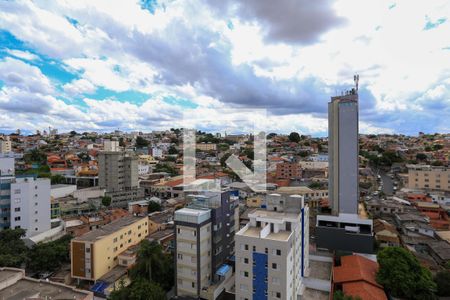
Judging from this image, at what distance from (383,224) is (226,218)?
12596 mm

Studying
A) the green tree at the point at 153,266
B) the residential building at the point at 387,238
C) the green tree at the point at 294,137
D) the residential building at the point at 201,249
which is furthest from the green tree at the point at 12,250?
the green tree at the point at 294,137

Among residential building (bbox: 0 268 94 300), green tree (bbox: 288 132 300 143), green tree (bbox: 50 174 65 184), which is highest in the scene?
green tree (bbox: 288 132 300 143)

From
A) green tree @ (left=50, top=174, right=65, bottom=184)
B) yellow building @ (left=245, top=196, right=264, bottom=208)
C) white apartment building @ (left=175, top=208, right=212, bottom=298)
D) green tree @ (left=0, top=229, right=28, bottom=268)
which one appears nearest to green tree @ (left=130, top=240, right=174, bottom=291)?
white apartment building @ (left=175, top=208, right=212, bottom=298)

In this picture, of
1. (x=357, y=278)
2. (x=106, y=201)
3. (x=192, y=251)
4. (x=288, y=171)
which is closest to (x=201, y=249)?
(x=192, y=251)

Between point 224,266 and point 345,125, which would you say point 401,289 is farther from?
point 345,125

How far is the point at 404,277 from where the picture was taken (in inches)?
470

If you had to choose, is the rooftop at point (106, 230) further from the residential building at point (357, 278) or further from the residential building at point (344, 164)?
the residential building at point (344, 164)

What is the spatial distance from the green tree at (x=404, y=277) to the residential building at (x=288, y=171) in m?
26.8

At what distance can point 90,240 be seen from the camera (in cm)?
1409

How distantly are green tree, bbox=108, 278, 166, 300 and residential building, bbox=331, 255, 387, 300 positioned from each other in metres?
7.89

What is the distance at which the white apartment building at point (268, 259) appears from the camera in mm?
10195

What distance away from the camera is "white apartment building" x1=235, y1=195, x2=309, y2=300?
10.2m

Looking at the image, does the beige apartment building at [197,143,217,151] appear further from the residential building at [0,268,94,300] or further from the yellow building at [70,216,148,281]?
the residential building at [0,268,94,300]

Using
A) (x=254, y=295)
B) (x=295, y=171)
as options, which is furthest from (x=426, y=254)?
(x=295, y=171)
